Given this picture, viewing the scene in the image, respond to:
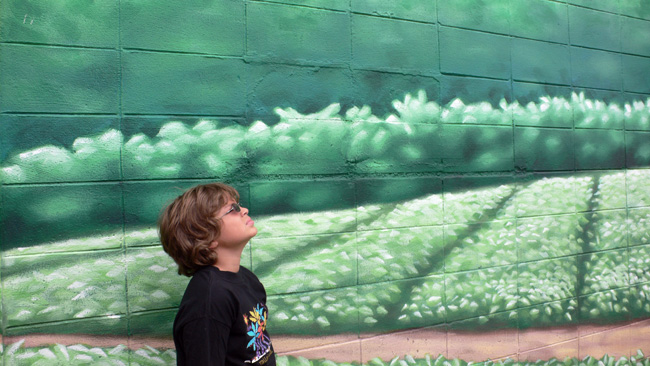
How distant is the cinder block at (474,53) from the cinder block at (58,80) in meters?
2.03

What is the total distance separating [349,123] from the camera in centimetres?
325

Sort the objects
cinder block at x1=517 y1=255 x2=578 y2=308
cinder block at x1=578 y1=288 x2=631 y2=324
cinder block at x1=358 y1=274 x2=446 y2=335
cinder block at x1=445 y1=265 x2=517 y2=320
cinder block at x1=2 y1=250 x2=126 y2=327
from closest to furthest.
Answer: cinder block at x1=2 y1=250 x2=126 y2=327 < cinder block at x1=358 y1=274 x2=446 y2=335 < cinder block at x1=445 y1=265 x2=517 y2=320 < cinder block at x1=517 y1=255 x2=578 y2=308 < cinder block at x1=578 y1=288 x2=631 y2=324

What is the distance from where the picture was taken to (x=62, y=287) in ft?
8.14

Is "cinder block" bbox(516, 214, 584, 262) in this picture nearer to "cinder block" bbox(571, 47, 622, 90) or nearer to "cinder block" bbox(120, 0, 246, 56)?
"cinder block" bbox(571, 47, 622, 90)

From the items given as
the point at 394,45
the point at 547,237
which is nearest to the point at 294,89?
the point at 394,45

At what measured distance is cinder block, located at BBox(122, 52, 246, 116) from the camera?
8.74ft

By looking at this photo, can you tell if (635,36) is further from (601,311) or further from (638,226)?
(601,311)

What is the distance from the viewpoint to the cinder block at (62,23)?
243 centimetres

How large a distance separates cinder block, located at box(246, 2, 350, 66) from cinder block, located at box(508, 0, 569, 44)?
4.55 feet

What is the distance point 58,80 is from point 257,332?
1.42 metres

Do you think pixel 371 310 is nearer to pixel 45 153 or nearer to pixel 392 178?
pixel 392 178

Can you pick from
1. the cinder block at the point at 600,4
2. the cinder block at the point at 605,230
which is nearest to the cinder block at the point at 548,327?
the cinder block at the point at 605,230

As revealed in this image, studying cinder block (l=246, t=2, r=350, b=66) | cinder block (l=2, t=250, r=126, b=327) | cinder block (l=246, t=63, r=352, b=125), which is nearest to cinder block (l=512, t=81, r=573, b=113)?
cinder block (l=246, t=63, r=352, b=125)

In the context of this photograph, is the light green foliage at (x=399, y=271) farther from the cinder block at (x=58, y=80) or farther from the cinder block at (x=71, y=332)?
the cinder block at (x=58, y=80)
